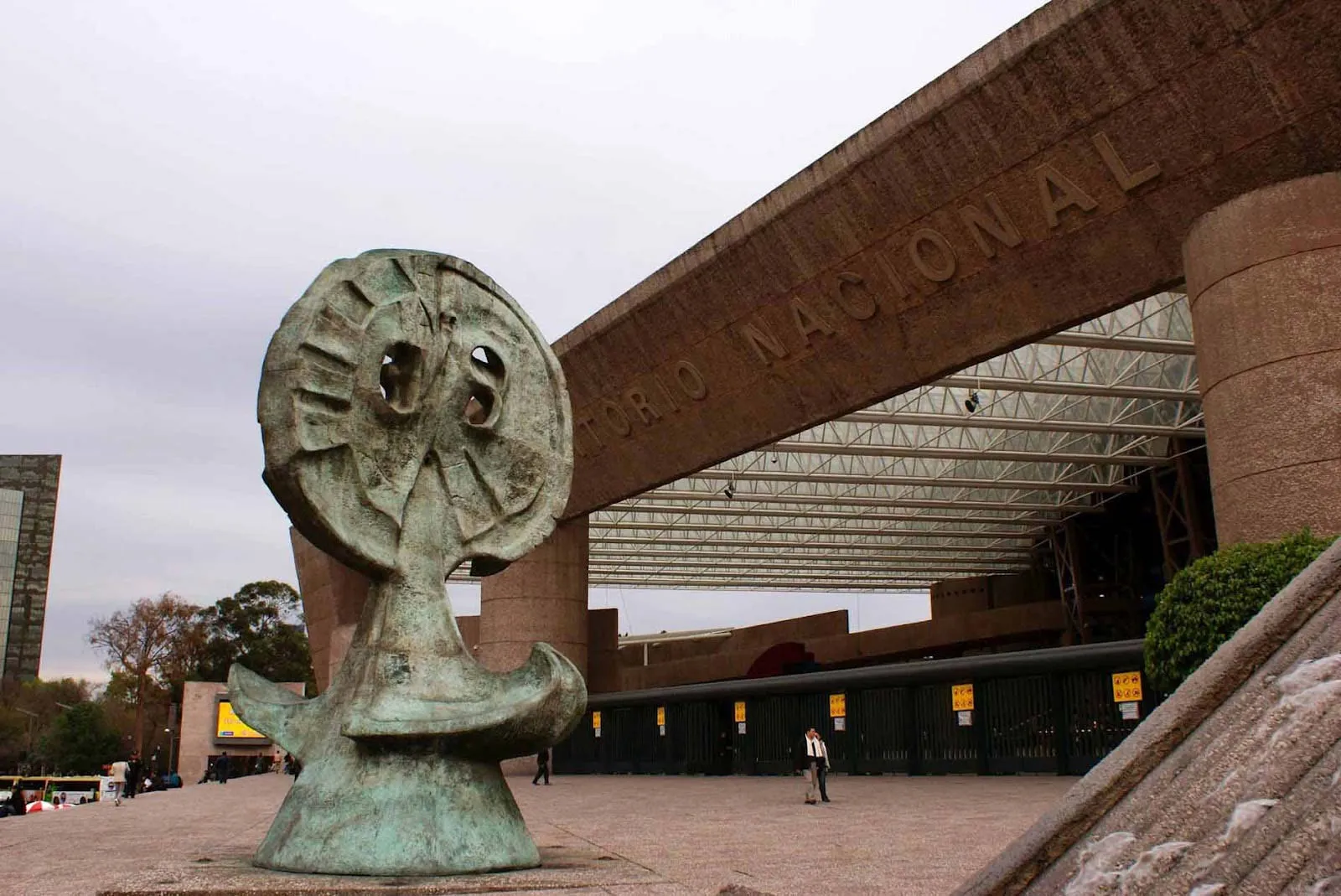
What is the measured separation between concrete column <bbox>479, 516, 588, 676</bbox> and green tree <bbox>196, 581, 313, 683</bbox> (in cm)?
4115

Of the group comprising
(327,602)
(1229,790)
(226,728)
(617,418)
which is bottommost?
(226,728)

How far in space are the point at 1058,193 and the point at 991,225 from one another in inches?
42.1

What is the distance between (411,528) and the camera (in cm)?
803

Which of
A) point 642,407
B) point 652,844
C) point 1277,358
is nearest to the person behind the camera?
point 652,844

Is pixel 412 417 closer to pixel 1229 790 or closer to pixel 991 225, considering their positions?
pixel 1229 790

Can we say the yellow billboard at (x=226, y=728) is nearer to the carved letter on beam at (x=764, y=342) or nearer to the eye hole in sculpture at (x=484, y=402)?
the carved letter on beam at (x=764, y=342)

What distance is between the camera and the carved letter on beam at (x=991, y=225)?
51.0 ft

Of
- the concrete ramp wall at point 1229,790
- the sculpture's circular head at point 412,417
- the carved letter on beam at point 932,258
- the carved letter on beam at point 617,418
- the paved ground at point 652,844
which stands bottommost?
the paved ground at point 652,844

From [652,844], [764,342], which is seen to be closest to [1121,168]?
[764,342]

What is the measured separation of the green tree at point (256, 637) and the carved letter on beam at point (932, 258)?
55.4 m

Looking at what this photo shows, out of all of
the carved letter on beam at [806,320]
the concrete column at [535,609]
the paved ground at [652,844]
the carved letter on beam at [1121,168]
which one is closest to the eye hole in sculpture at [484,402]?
the paved ground at [652,844]

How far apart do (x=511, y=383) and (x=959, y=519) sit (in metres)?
36.9

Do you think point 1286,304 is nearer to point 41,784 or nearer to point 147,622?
point 41,784

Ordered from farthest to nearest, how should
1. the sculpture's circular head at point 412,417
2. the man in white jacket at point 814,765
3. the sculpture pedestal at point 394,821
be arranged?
the man in white jacket at point 814,765 → the sculpture's circular head at point 412,417 → the sculpture pedestal at point 394,821
